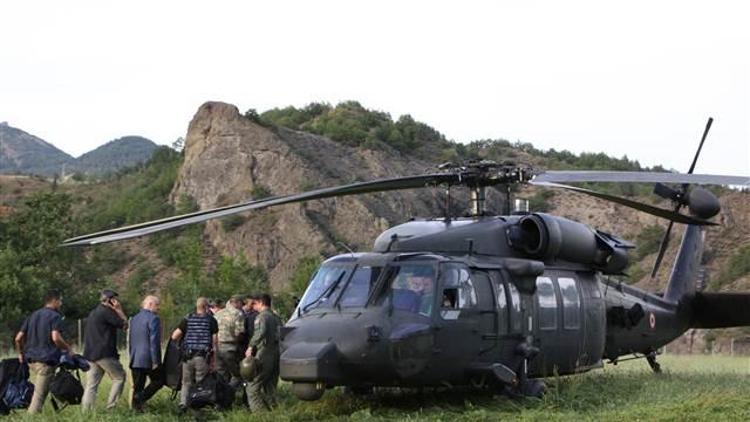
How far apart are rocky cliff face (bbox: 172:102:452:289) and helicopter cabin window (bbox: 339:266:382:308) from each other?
41977 millimetres

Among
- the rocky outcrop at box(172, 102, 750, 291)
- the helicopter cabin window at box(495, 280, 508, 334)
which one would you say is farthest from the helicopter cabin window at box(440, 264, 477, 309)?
the rocky outcrop at box(172, 102, 750, 291)

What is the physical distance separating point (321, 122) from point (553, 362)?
59560 millimetres

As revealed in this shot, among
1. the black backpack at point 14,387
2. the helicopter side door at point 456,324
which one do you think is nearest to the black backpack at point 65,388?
the black backpack at point 14,387

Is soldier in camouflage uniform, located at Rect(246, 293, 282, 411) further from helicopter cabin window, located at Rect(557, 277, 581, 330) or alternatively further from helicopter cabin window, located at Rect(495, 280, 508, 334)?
helicopter cabin window, located at Rect(557, 277, 581, 330)

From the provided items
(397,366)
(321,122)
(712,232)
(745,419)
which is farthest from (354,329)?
(321,122)

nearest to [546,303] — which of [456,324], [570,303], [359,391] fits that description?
[570,303]

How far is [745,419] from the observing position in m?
10.8

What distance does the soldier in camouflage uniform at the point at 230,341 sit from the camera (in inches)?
548

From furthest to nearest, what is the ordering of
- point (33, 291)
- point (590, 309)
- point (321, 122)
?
1. point (321, 122)
2. point (33, 291)
3. point (590, 309)

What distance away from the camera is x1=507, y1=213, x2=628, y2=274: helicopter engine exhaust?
14.3 metres

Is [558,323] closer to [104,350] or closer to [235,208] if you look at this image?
[235,208]

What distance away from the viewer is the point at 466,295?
13.0 metres

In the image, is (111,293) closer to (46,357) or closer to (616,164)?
(46,357)

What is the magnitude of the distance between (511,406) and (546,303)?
208 cm
